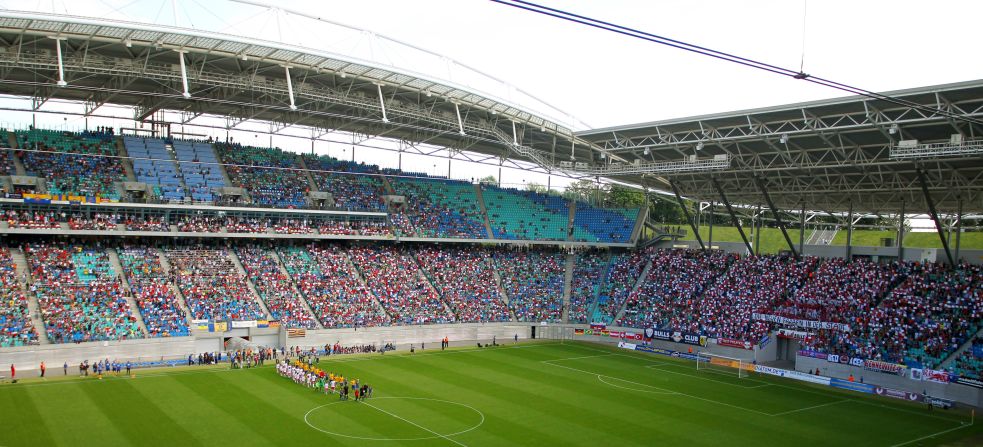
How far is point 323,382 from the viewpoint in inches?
1188

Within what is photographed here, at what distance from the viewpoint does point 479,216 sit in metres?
56.4

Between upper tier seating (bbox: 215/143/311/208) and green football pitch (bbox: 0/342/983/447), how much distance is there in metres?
15.0

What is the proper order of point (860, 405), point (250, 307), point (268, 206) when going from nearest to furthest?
1. point (860, 405)
2. point (250, 307)
3. point (268, 206)

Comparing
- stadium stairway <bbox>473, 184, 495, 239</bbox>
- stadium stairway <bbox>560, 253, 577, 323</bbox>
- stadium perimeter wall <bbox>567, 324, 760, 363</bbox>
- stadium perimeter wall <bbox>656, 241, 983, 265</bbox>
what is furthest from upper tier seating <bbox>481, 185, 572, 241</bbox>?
stadium perimeter wall <bbox>656, 241, 983, 265</bbox>

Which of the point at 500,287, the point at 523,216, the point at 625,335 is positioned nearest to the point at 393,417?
the point at 625,335

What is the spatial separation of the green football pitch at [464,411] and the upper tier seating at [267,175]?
49.2ft

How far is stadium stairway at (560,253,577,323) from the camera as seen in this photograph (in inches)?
2003

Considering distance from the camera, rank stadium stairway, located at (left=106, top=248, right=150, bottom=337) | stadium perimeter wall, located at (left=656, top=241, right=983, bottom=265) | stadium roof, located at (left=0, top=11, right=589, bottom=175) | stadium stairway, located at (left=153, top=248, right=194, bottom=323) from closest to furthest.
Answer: stadium roof, located at (left=0, top=11, right=589, bottom=175)
stadium stairway, located at (left=106, top=248, right=150, bottom=337)
stadium stairway, located at (left=153, top=248, right=194, bottom=323)
stadium perimeter wall, located at (left=656, top=241, right=983, bottom=265)

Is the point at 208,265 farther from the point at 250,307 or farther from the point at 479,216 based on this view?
the point at 479,216

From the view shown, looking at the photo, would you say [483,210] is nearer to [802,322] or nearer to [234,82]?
[234,82]

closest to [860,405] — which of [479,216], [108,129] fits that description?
[479,216]

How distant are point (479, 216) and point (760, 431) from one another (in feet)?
108

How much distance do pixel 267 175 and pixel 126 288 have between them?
45.7 ft

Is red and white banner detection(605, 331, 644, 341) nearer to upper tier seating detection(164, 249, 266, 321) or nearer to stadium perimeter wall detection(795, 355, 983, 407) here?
stadium perimeter wall detection(795, 355, 983, 407)
